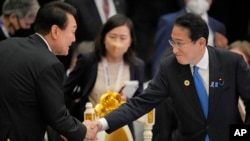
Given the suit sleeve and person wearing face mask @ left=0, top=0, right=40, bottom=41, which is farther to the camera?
person wearing face mask @ left=0, top=0, right=40, bottom=41

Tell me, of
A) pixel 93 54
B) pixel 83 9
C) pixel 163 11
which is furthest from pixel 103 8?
pixel 93 54

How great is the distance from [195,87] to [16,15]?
1906mm

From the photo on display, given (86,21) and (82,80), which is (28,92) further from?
(86,21)

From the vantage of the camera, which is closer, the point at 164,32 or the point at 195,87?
the point at 195,87

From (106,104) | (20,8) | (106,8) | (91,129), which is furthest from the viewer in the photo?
(106,8)

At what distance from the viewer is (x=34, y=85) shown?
3785 millimetres

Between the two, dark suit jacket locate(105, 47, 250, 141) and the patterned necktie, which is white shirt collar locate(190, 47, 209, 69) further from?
the patterned necktie

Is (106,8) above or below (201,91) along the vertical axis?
above

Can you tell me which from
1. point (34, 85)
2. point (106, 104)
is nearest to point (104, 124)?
point (106, 104)

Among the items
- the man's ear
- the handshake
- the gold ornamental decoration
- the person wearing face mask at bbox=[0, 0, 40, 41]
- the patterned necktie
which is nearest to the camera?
the man's ear

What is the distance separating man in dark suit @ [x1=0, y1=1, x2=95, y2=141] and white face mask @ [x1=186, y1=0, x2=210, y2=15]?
2.73m

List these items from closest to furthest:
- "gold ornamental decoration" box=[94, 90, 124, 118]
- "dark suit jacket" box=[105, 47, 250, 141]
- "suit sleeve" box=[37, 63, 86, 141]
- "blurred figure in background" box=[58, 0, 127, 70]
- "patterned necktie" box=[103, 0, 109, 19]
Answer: "suit sleeve" box=[37, 63, 86, 141] → "dark suit jacket" box=[105, 47, 250, 141] → "gold ornamental decoration" box=[94, 90, 124, 118] → "blurred figure in background" box=[58, 0, 127, 70] → "patterned necktie" box=[103, 0, 109, 19]

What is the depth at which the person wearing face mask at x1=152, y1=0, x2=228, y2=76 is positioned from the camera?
6.34m

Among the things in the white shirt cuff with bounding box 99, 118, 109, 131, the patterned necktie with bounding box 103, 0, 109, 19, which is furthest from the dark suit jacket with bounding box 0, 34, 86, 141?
the patterned necktie with bounding box 103, 0, 109, 19
